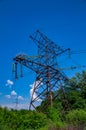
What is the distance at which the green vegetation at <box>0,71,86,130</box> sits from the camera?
19275 mm

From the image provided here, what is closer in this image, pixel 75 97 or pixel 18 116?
pixel 18 116

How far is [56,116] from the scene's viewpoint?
34406 millimetres

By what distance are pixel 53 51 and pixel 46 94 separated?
533 cm

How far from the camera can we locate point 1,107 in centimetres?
2748

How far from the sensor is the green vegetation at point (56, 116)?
63.2ft

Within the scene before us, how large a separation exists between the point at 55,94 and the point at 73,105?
5889mm

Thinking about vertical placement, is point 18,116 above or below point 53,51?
below

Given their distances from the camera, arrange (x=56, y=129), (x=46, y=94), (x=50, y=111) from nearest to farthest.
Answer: (x=56, y=129) → (x=50, y=111) → (x=46, y=94)

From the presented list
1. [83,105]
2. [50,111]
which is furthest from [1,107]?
[83,105]

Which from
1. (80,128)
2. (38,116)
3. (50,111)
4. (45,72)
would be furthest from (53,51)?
(80,128)

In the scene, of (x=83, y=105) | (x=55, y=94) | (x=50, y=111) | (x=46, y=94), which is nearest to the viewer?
(x=50, y=111)

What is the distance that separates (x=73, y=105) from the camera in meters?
48.7

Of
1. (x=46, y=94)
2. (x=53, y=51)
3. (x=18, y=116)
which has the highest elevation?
(x=53, y=51)

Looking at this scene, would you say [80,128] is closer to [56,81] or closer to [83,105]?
[56,81]
